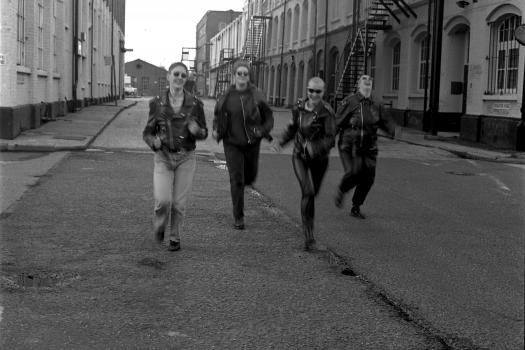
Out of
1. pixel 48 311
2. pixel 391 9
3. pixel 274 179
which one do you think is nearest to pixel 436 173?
pixel 274 179

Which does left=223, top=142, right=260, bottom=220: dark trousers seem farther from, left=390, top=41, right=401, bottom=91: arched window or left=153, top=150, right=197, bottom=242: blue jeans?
left=390, top=41, right=401, bottom=91: arched window

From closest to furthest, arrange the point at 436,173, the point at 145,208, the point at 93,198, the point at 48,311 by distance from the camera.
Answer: the point at 48,311
the point at 145,208
the point at 93,198
the point at 436,173

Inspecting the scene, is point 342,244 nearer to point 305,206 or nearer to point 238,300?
point 305,206

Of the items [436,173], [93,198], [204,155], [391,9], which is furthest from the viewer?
[391,9]

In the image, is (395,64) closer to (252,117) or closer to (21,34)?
(21,34)

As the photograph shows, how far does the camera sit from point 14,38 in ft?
53.9

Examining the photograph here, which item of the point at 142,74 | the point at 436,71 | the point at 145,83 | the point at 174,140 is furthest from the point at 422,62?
the point at 142,74

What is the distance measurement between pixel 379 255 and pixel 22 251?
3212 mm

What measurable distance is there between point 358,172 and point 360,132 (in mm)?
492

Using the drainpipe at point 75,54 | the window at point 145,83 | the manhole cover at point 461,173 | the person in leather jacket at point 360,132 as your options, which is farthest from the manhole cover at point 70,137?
the window at point 145,83

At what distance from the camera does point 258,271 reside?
229 inches

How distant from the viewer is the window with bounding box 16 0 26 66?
17.9 m

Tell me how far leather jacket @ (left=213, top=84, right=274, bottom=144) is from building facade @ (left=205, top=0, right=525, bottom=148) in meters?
13.3

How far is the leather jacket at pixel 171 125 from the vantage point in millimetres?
6348
